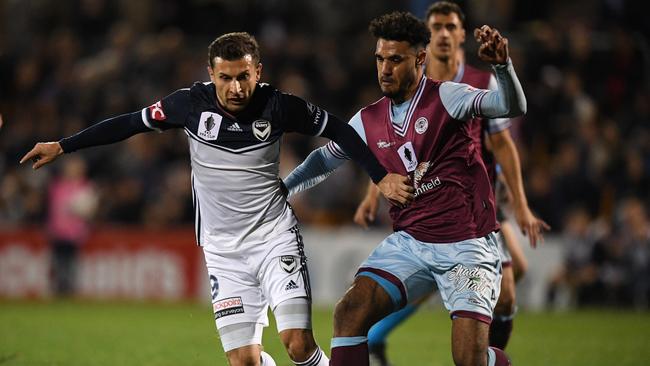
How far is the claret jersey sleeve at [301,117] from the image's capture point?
6.50 m

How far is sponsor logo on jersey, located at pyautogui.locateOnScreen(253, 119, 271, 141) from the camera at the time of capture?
6.44 m

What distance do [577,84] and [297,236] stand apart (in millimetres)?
10283

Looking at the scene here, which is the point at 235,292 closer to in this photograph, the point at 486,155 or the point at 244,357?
the point at 244,357

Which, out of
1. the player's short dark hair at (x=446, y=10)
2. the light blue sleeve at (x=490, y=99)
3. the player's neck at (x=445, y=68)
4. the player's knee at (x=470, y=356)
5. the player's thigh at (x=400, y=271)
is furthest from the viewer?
the player's short dark hair at (x=446, y=10)

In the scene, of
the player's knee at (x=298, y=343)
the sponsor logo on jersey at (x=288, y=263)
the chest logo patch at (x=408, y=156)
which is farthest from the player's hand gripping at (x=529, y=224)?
the player's knee at (x=298, y=343)

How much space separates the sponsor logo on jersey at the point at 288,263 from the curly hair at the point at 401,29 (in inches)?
55.6

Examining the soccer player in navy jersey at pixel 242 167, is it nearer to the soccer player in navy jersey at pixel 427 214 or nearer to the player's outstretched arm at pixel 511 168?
the soccer player in navy jersey at pixel 427 214

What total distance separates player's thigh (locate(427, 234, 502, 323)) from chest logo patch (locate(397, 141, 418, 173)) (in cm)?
49

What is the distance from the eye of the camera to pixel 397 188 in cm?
623

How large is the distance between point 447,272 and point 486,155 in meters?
1.80

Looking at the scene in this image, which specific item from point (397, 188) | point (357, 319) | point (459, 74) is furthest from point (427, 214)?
point (459, 74)

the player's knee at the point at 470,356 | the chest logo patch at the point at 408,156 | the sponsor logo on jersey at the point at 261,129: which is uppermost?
the sponsor logo on jersey at the point at 261,129

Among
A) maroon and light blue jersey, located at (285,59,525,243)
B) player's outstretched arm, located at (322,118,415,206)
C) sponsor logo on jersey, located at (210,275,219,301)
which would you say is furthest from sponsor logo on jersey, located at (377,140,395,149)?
sponsor logo on jersey, located at (210,275,219,301)

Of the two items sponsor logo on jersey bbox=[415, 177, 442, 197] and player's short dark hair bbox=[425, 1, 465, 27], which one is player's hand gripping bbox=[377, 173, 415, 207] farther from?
player's short dark hair bbox=[425, 1, 465, 27]
